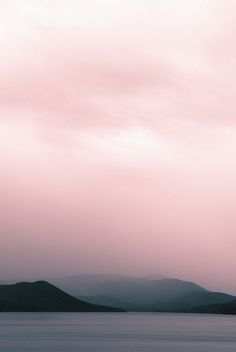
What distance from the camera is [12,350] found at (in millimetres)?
120312

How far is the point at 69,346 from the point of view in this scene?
137750mm

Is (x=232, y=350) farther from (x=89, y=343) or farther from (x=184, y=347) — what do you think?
(x=89, y=343)

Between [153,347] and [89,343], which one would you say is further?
[89,343]

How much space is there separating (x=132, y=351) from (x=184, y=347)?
48.6 feet

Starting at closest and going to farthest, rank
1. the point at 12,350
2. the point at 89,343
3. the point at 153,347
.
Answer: the point at 12,350
the point at 153,347
the point at 89,343

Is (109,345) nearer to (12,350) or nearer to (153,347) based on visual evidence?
(153,347)

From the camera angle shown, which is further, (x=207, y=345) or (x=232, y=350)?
(x=207, y=345)

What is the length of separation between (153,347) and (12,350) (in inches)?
1074

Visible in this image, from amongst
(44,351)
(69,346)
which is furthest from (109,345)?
(44,351)

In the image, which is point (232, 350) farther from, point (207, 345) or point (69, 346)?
point (69, 346)

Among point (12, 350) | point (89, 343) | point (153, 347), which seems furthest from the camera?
point (89, 343)

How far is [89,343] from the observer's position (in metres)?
144

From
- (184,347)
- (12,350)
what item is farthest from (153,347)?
(12,350)

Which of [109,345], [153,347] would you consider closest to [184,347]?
[153,347]
